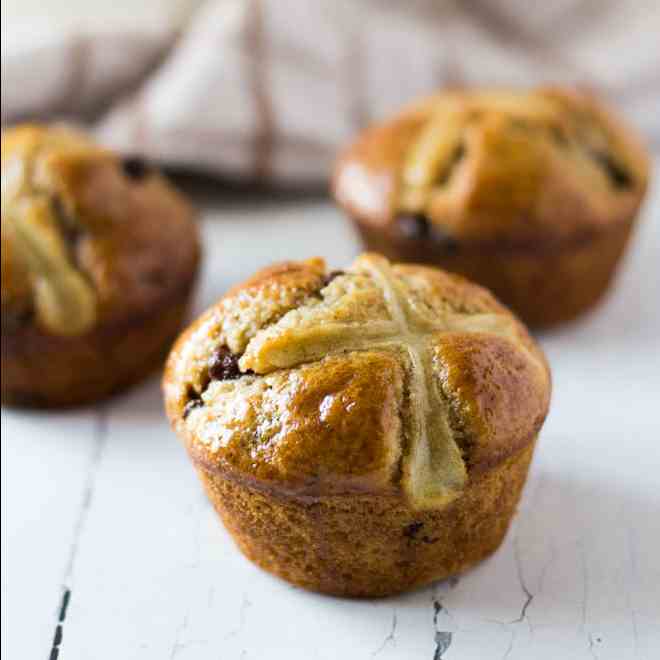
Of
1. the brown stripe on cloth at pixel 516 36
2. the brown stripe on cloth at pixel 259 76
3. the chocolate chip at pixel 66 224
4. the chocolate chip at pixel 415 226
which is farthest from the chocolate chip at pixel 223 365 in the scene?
the brown stripe on cloth at pixel 516 36

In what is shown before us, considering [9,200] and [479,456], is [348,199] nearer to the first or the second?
[9,200]

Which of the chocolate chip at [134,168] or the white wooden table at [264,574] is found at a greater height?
the chocolate chip at [134,168]

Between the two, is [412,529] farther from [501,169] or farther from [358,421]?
[501,169]

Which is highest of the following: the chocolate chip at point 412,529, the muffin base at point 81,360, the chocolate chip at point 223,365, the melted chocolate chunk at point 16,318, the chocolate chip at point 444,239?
the chocolate chip at point 223,365

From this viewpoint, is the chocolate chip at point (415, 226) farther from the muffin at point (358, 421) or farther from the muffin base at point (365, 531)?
the muffin base at point (365, 531)

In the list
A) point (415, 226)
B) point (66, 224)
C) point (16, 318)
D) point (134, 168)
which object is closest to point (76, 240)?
point (66, 224)

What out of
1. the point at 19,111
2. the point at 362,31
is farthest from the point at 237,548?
the point at 362,31
